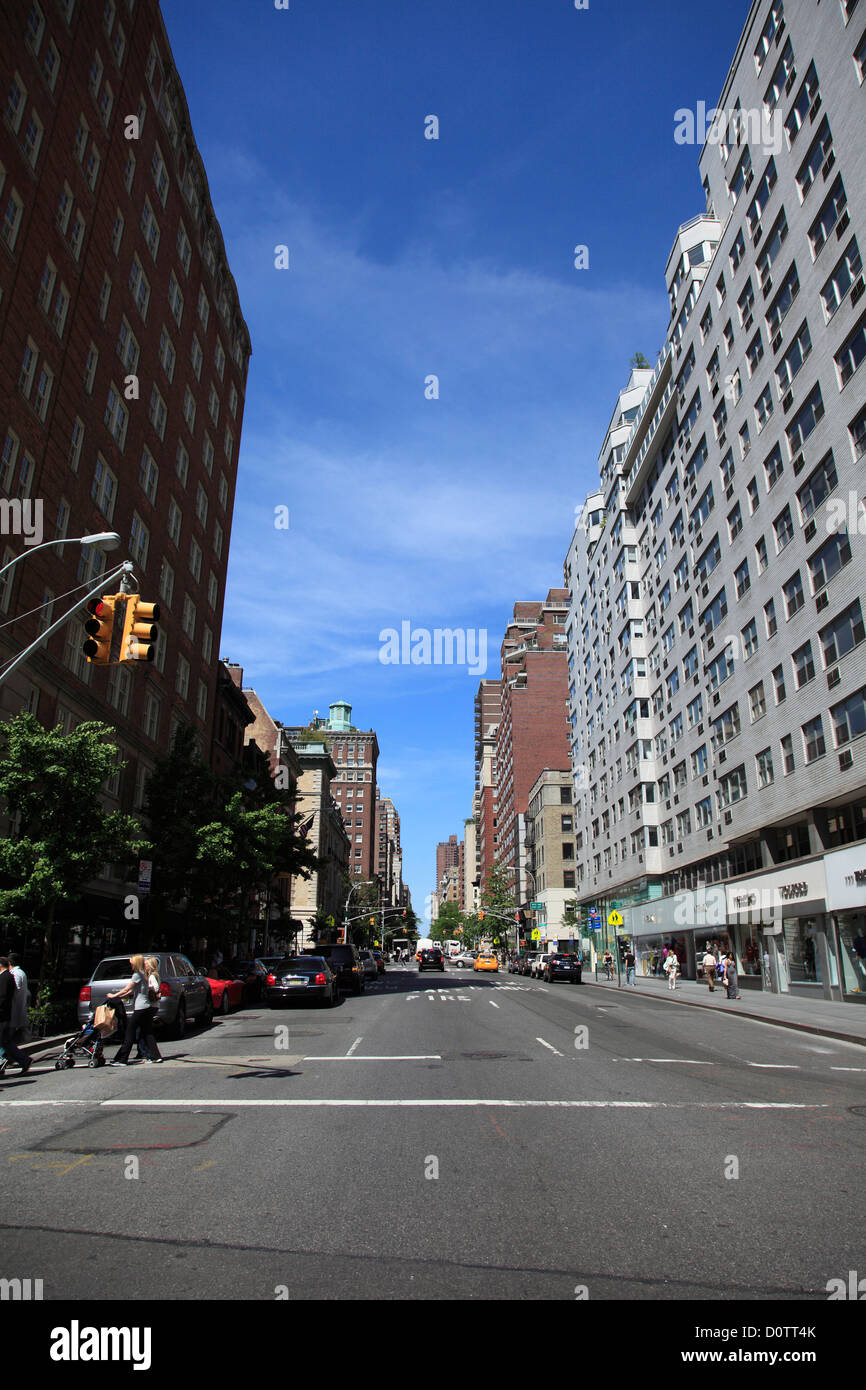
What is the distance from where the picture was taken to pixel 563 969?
150 feet

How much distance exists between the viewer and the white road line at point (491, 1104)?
981 centimetres

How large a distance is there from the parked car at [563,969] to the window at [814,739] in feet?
63.4

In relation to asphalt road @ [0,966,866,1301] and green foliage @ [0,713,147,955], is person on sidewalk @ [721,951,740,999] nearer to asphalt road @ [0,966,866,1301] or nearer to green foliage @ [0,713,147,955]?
asphalt road @ [0,966,866,1301]

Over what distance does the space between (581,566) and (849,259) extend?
174 ft

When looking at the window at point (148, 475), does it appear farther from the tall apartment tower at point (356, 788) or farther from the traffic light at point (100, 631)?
the tall apartment tower at point (356, 788)

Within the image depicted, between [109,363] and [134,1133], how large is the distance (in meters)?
31.7

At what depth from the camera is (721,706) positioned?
42.7m

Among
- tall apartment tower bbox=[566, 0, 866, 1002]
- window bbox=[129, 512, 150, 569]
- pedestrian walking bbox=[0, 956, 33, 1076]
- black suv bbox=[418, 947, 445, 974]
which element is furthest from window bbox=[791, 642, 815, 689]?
black suv bbox=[418, 947, 445, 974]

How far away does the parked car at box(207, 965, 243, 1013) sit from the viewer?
2470 centimetres

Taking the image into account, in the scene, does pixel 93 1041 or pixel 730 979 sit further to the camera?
pixel 730 979

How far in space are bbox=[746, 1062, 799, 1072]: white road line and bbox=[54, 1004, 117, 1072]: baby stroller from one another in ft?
35.2

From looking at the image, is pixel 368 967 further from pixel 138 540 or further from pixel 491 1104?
pixel 491 1104

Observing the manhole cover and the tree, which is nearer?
the manhole cover

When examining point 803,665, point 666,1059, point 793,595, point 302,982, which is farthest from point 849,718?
point 302,982
